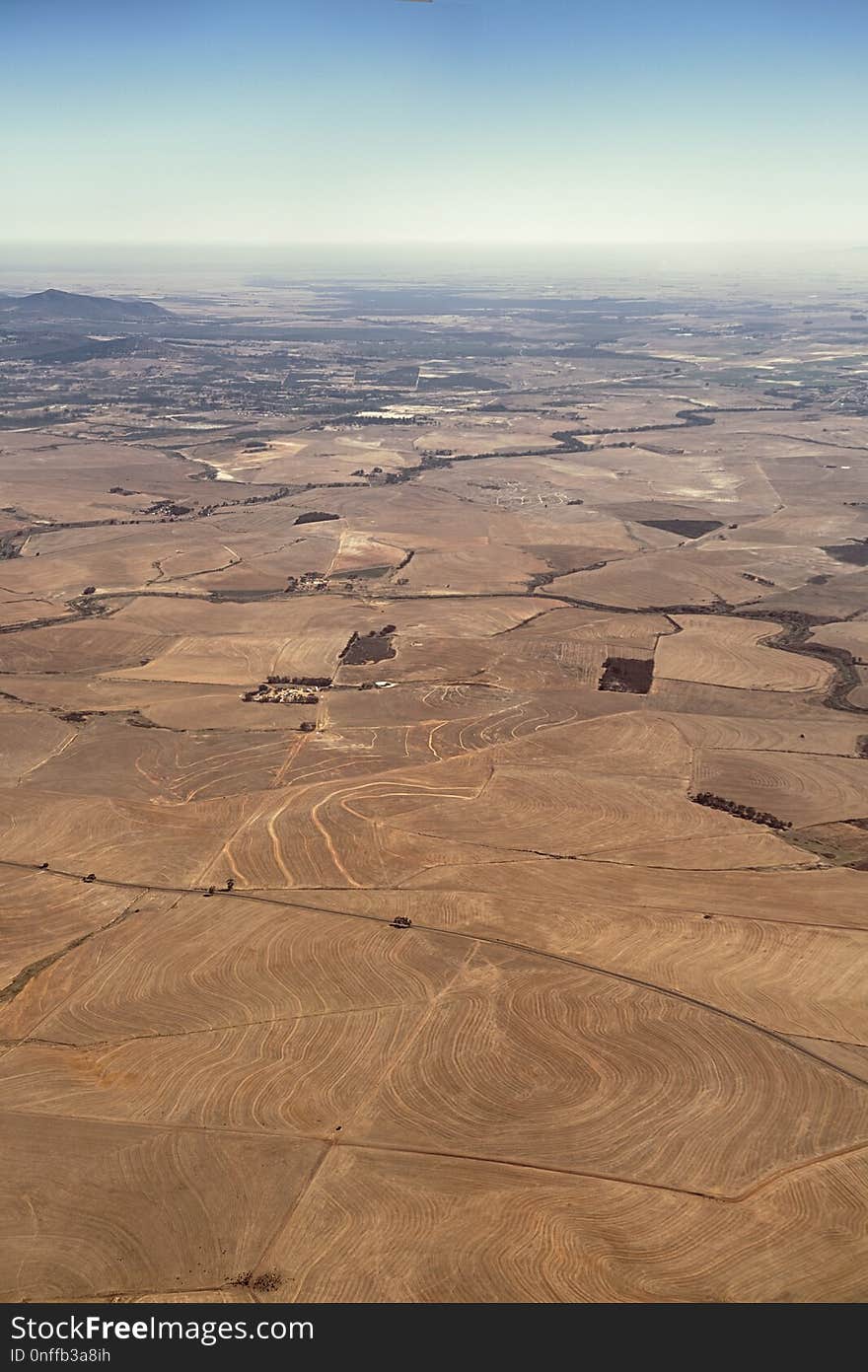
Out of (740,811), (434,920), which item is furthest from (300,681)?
(740,811)

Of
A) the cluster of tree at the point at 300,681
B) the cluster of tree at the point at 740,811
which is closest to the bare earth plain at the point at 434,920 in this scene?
the cluster of tree at the point at 740,811

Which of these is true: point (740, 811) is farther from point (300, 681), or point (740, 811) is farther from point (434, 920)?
point (300, 681)

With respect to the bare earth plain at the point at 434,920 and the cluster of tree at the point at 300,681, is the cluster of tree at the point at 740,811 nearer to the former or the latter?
the bare earth plain at the point at 434,920

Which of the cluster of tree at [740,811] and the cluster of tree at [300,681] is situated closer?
the cluster of tree at [740,811]

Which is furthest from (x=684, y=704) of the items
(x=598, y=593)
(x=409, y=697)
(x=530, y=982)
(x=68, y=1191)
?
(x=68, y=1191)

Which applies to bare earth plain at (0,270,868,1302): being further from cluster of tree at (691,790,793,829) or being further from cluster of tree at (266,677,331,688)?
cluster of tree at (266,677,331,688)

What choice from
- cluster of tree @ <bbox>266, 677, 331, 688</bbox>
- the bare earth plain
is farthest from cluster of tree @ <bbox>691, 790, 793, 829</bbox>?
cluster of tree @ <bbox>266, 677, 331, 688</bbox>
